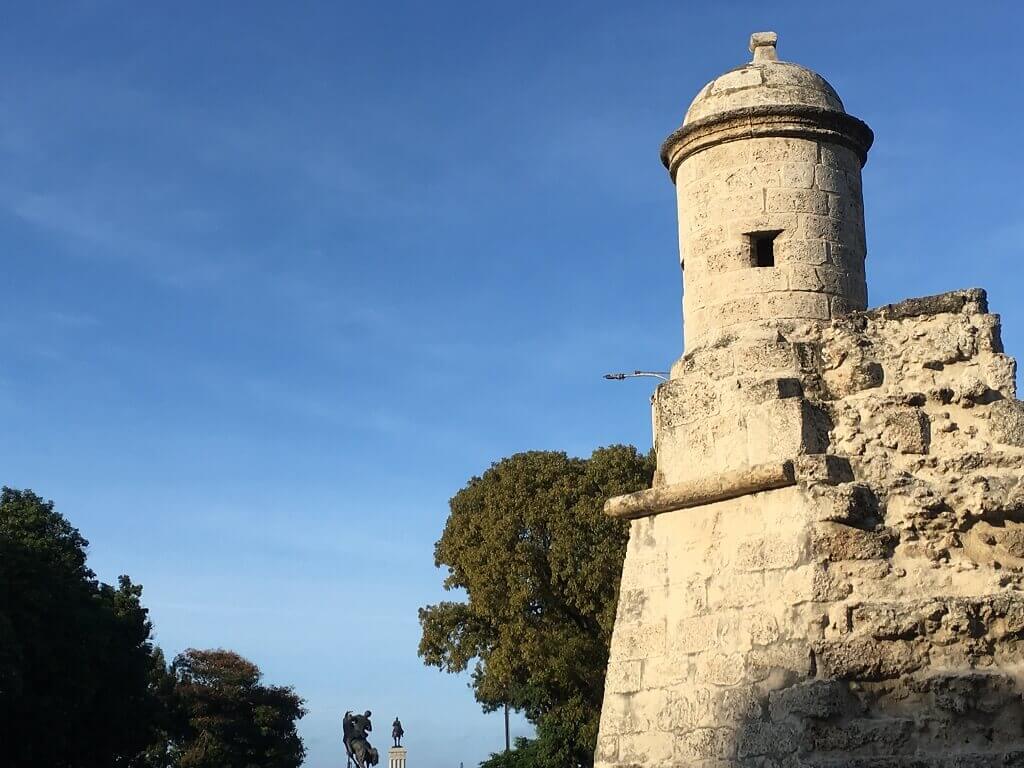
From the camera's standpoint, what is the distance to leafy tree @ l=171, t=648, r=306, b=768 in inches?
1671

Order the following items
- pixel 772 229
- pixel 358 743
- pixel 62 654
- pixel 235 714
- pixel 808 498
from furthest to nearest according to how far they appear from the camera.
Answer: pixel 235 714, pixel 358 743, pixel 62 654, pixel 772 229, pixel 808 498

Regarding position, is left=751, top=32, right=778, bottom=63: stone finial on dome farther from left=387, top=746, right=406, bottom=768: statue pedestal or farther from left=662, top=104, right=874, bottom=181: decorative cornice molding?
left=387, top=746, right=406, bottom=768: statue pedestal

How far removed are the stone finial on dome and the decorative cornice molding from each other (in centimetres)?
75

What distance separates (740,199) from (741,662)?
2991 millimetres

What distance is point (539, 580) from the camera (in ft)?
85.7

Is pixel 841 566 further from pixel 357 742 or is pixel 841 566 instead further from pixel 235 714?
pixel 235 714

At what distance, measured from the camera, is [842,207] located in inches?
345

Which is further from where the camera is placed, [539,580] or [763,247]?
[539,580]

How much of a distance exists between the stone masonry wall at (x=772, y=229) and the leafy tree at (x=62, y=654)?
17.5 meters

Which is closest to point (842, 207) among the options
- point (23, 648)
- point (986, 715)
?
point (986, 715)

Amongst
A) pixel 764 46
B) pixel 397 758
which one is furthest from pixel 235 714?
pixel 764 46

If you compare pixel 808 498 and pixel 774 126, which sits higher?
pixel 774 126

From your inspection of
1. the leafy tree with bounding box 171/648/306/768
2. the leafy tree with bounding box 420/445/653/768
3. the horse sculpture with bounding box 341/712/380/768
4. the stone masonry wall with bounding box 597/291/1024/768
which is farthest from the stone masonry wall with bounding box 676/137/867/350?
the leafy tree with bounding box 171/648/306/768

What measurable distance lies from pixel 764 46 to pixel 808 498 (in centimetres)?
353
